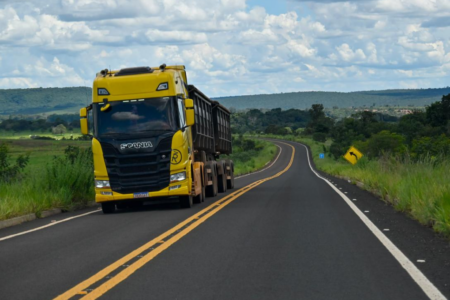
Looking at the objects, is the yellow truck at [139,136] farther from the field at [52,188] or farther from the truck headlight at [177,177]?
the field at [52,188]

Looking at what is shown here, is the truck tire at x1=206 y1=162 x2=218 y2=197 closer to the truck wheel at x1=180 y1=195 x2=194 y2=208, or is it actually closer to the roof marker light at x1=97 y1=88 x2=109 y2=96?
the truck wheel at x1=180 y1=195 x2=194 y2=208

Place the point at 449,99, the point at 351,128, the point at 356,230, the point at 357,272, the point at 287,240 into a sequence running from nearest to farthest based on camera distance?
1. the point at 357,272
2. the point at 287,240
3. the point at 356,230
4. the point at 449,99
5. the point at 351,128

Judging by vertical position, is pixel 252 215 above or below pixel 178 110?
below

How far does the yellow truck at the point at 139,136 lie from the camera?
1830 cm

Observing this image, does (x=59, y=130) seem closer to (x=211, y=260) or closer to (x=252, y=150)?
(x=252, y=150)

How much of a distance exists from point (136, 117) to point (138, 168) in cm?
129

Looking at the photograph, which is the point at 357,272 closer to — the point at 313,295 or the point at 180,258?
the point at 313,295

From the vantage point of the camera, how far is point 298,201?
2127cm

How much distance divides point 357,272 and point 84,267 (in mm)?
3586

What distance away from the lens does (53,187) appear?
2073cm

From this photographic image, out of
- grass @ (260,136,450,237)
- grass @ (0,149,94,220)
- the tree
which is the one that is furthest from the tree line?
grass @ (0,149,94,220)

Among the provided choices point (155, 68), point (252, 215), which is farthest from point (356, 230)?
point (155, 68)

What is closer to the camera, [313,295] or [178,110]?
[313,295]

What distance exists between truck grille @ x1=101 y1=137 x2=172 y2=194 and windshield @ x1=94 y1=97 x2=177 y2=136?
0.43m
